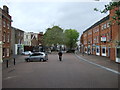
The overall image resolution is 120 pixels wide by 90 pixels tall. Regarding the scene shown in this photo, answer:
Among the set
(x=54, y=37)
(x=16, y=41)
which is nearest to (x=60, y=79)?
(x=16, y=41)

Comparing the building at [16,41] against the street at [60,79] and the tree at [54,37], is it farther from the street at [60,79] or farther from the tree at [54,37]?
the street at [60,79]

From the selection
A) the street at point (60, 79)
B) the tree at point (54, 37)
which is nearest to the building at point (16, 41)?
the tree at point (54, 37)

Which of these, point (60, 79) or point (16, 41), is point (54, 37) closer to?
point (16, 41)

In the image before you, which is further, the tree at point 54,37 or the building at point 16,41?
the tree at point 54,37

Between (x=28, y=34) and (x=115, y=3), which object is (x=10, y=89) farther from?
(x=28, y=34)

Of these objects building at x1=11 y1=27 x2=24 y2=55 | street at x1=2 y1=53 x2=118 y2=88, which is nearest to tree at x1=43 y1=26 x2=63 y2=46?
building at x1=11 y1=27 x2=24 y2=55

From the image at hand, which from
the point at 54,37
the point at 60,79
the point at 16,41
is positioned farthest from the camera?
the point at 54,37

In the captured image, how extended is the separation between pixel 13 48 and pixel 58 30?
62.4ft

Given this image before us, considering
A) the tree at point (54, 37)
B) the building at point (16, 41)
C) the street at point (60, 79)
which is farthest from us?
the tree at point (54, 37)

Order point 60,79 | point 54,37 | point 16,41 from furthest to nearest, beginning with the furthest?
point 54,37 < point 16,41 < point 60,79

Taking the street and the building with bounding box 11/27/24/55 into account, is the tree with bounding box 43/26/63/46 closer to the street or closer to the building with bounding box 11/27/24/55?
the building with bounding box 11/27/24/55

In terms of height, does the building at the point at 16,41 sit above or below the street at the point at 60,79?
above

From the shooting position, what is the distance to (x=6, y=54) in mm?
28266

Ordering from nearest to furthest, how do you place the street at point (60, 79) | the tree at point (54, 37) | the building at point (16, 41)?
1. the street at point (60, 79)
2. the building at point (16, 41)
3. the tree at point (54, 37)
